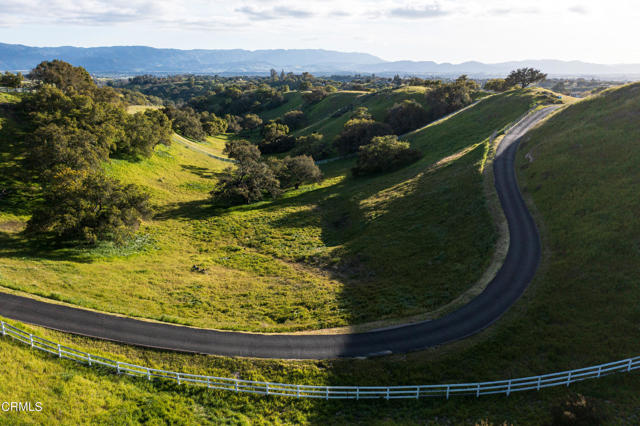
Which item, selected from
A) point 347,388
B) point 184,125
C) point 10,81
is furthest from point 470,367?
point 184,125

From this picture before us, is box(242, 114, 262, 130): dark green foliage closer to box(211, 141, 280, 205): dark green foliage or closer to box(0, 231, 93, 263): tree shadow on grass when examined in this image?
box(211, 141, 280, 205): dark green foliage

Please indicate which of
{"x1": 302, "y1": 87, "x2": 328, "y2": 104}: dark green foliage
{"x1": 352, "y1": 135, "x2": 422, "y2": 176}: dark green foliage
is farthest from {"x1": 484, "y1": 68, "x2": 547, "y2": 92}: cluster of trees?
{"x1": 302, "y1": 87, "x2": 328, "y2": 104}: dark green foliage

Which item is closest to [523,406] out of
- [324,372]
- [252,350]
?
[324,372]

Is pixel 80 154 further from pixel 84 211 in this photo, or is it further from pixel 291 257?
pixel 291 257

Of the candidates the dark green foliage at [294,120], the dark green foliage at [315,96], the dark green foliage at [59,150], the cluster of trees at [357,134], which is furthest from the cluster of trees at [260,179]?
the dark green foliage at [315,96]

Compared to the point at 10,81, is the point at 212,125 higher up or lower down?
lower down

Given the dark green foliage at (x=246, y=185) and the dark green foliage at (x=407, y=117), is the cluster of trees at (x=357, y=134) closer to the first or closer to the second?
the dark green foliage at (x=407, y=117)

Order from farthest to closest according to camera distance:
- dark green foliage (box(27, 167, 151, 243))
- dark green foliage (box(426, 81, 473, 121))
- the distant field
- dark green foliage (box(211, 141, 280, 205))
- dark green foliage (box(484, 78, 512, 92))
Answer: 1. dark green foliage (box(484, 78, 512, 92))
2. dark green foliage (box(426, 81, 473, 121))
3. dark green foliage (box(211, 141, 280, 205))
4. dark green foliage (box(27, 167, 151, 243))
5. the distant field

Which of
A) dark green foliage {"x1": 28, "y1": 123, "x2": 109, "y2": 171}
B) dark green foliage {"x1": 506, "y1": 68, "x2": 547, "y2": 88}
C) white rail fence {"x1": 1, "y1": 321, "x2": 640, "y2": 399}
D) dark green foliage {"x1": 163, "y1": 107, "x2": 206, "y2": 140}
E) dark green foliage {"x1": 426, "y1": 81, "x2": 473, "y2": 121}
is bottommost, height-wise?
white rail fence {"x1": 1, "y1": 321, "x2": 640, "y2": 399}

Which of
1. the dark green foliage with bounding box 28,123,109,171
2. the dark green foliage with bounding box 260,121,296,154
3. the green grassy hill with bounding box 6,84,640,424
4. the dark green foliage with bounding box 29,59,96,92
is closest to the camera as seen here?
the green grassy hill with bounding box 6,84,640,424
